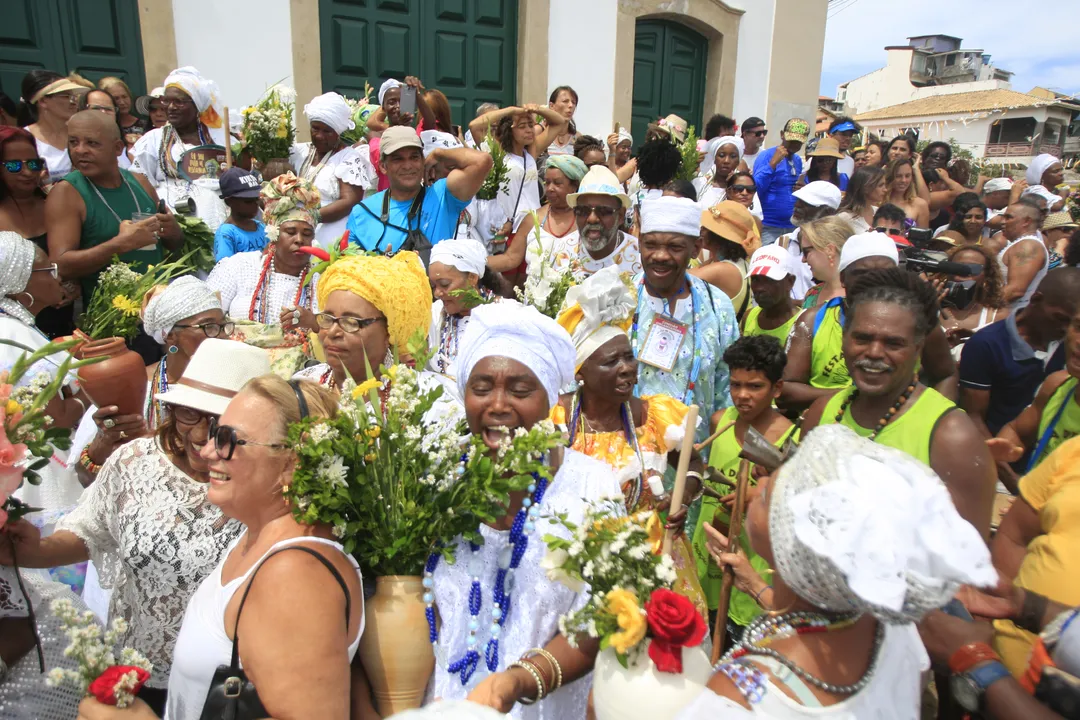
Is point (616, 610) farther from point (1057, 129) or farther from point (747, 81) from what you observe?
point (1057, 129)

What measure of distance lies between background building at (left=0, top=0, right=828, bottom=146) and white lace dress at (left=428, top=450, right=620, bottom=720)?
8.94m

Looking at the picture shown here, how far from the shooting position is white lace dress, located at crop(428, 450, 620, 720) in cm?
211

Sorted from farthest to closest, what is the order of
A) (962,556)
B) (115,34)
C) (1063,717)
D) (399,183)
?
(115,34), (399,183), (1063,717), (962,556)

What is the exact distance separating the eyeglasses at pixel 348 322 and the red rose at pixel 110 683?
1.70m

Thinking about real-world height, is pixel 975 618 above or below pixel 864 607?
below

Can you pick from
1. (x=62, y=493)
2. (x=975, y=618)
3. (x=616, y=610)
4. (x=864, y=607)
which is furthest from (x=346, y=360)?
(x=975, y=618)

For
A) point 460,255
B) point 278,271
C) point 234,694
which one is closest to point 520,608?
point 234,694

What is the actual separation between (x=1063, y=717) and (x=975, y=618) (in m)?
0.65

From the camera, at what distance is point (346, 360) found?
330cm

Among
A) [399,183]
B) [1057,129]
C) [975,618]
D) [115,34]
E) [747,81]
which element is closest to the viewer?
[975,618]

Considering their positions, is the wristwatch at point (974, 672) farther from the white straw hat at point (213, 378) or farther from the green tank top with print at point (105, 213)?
the green tank top with print at point (105, 213)

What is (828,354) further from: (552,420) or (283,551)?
(283,551)

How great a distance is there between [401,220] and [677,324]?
2456 mm

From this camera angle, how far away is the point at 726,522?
3215 millimetres
